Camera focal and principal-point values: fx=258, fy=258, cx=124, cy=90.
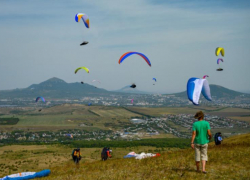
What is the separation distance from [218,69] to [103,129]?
13539 centimetres

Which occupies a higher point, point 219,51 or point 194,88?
point 219,51

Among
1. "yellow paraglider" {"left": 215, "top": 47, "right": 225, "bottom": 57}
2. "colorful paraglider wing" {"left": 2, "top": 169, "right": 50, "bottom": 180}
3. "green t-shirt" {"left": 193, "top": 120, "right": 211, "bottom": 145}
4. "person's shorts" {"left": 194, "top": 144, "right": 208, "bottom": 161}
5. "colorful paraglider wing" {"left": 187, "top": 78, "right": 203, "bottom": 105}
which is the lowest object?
"colorful paraglider wing" {"left": 2, "top": 169, "right": 50, "bottom": 180}

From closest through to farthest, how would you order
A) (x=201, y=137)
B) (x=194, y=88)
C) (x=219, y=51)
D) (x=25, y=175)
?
(x=201, y=137) → (x=25, y=175) → (x=194, y=88) → (x=219, y=51)

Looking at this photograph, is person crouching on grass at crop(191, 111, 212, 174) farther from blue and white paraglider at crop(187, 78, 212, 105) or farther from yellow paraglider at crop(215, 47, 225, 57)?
yellow paraglider at crop(215, 47, 225, 57)

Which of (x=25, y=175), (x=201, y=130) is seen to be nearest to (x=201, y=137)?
(x=201, y=130)

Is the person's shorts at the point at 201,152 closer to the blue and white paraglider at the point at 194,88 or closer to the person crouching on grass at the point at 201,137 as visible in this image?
the person crouching on grass at the point at 201,137

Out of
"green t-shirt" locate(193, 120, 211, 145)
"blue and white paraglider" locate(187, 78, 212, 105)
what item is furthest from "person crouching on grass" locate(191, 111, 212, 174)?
"blue and white paraglider" locate(187, 78, 212, 105)

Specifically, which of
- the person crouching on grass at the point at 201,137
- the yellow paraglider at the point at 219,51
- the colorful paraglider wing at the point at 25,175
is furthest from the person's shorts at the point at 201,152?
the yellow paraglider at the point at 219,51

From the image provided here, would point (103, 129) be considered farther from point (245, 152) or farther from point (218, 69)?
point (245, 152)

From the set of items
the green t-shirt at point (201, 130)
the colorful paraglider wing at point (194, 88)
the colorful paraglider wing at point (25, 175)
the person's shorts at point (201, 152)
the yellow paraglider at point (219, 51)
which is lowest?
the colorful paraglider wing at point (25, 175)

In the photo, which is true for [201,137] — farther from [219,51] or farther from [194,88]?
[219,51]

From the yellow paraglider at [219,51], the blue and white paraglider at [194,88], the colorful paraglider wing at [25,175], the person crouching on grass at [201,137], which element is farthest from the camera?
the yellow paraglider at [219,51]

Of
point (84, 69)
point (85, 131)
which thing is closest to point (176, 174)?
point (84, 69)

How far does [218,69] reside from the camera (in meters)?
44.1
